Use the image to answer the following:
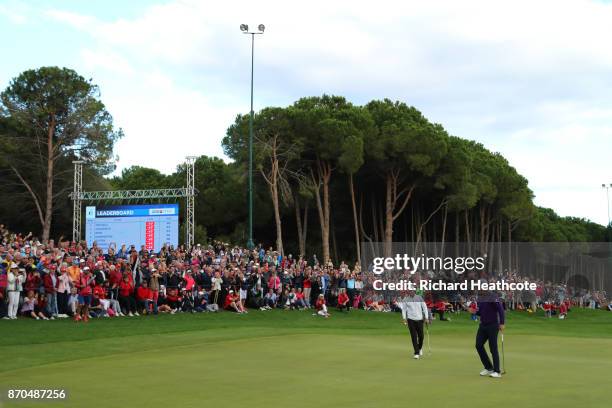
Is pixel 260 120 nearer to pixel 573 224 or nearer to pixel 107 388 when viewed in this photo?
pixel 107 388

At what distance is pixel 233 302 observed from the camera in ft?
101

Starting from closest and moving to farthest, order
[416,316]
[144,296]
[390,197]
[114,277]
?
[416,316] < [114,277] < [144,296] < [390,197]

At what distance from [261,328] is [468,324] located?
36.4ft

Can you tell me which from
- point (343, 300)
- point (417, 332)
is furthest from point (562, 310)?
point (417, 332)

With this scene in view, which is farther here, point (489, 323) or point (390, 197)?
point (390, 197)

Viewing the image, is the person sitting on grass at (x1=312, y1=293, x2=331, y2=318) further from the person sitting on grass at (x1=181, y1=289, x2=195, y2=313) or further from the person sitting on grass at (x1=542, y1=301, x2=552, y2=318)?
the person sitting on grass at (x1=542, y1=301, x2=552, y2=318)

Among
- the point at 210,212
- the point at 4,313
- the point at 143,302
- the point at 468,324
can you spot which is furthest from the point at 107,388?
the point at 210,212

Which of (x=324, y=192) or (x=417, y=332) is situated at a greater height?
(x=324, y=192)

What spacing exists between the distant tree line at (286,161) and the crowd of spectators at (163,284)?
14.4 m

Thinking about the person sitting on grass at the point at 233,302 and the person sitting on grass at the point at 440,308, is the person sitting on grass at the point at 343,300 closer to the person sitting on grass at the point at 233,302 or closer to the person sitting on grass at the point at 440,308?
the person sitting on grass at the point at 440,308

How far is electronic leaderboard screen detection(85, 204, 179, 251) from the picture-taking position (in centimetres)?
3822

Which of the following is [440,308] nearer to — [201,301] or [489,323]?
[201,301]

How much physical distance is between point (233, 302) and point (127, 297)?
568 centimetres

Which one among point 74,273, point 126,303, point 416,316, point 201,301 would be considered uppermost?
point 74,273
